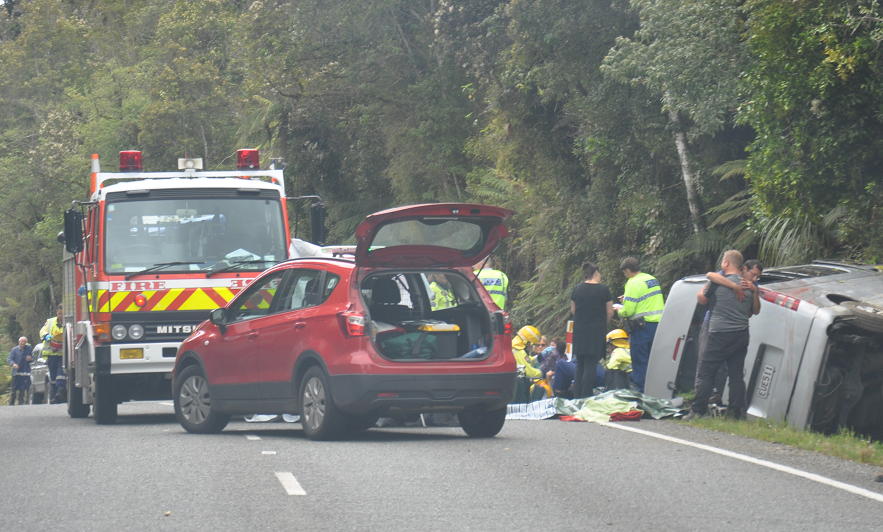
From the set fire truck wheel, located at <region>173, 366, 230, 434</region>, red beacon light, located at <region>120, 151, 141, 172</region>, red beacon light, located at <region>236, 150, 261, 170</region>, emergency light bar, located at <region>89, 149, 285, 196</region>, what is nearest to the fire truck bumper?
fire truck wheel, located at <region>173, 366, 230, 434</region>

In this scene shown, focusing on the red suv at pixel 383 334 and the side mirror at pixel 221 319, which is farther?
the side mirror at pixel 221 319

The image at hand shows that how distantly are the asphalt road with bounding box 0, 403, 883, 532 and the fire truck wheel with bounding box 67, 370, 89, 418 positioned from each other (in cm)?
377

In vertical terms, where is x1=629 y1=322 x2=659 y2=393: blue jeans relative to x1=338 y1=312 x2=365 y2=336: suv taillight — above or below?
below

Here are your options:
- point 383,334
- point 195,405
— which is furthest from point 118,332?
point 383,334

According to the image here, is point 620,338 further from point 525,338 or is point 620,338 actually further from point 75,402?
point 75,402

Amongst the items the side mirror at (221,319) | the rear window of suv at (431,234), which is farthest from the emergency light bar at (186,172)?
the rear window of suv at (431,234)

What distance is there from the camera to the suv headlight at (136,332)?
11.9m

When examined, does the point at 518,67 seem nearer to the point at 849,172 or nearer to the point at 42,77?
the point at 849,172

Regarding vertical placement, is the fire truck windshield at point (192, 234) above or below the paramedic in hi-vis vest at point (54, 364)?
above

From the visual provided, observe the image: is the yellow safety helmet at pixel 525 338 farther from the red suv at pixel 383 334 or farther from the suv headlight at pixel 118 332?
the suv headlight at pixel 118 332

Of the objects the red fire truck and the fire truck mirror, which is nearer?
the red fire truck

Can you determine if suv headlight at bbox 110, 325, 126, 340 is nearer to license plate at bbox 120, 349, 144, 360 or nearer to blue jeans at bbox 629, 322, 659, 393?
license plate at bbox 120, 349, 144, 360

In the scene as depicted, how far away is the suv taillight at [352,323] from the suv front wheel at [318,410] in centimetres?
46

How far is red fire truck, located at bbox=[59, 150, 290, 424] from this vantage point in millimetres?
11891
